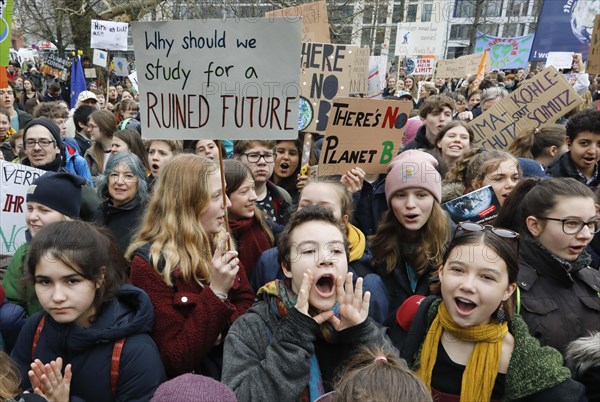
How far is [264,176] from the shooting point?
12.6ft

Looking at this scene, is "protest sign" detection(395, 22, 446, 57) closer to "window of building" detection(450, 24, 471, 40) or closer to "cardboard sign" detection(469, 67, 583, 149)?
"cardboard sign" detection(469, 67, 583, 149)

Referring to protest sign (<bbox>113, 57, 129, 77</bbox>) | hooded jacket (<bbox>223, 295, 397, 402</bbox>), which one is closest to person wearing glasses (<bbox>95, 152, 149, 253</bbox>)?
hooded jacket (<bbox>223, 295, 397, 402</bbox>)

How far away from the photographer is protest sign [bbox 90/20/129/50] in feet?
36.4

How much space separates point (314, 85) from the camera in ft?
15.9

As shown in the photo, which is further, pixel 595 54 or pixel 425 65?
pixel 425 65

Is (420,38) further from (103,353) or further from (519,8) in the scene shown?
(519,8)

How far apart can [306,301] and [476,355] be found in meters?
0.68

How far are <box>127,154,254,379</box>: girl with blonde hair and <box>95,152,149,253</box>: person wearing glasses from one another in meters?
0.99

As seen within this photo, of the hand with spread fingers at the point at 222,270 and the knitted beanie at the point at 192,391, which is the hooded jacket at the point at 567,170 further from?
the knitted beanie at the point at 192,391

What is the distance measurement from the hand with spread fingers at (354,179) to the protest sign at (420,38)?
8.98 m

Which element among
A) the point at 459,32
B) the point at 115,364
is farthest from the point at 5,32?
the point at 459,32

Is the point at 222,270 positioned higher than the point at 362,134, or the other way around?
the point at 362,134

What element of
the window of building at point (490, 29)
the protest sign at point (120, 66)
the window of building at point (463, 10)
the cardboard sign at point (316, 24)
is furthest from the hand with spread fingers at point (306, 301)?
the window of building at point (490, 29)

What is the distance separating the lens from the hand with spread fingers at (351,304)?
1.84 meters
